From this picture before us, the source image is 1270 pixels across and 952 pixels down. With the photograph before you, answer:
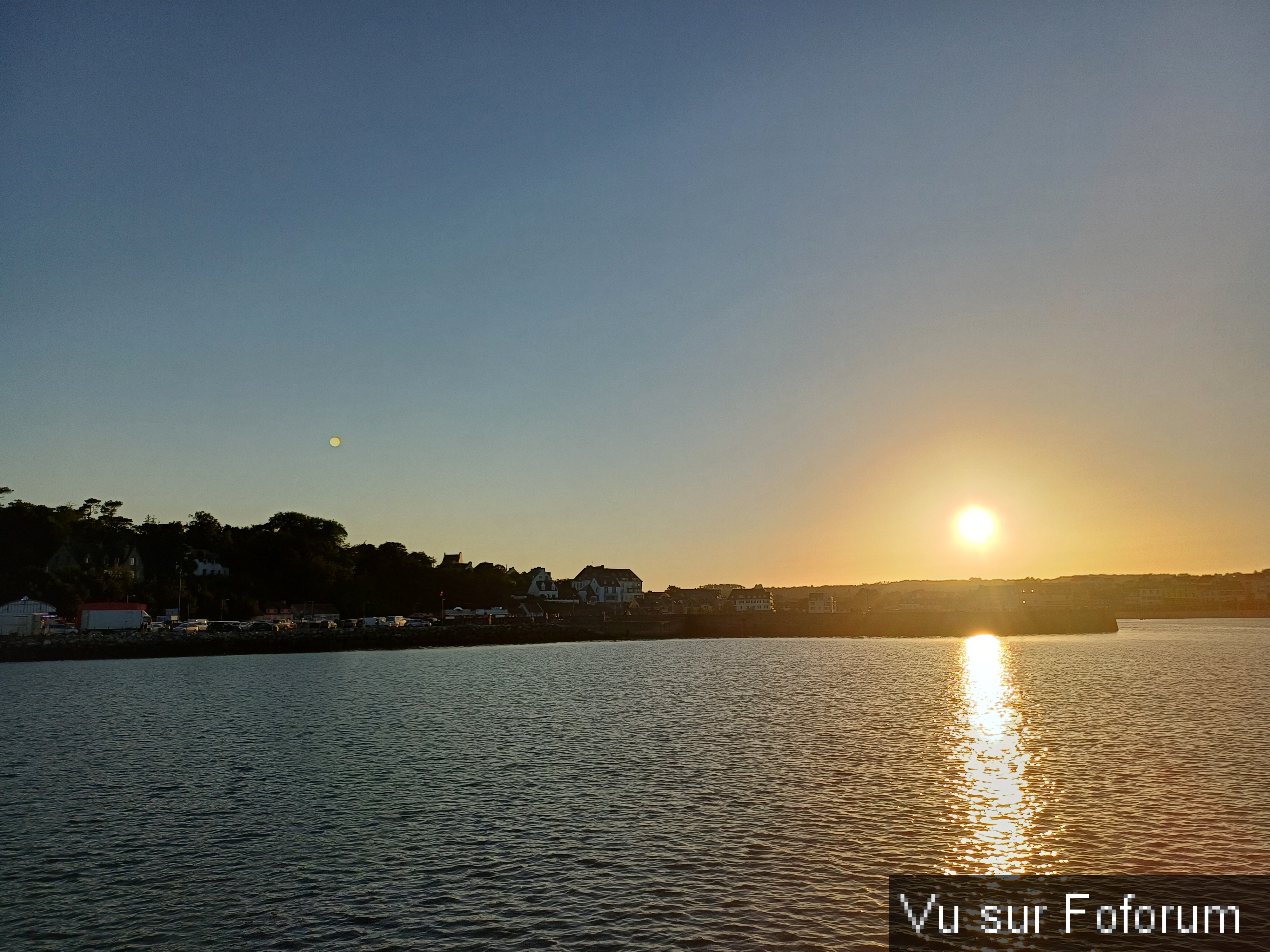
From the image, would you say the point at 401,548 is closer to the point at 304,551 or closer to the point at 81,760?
the point at 304,551

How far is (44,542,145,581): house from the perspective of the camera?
159 metres

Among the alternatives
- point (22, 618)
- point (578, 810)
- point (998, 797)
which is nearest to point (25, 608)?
point (22, 618)

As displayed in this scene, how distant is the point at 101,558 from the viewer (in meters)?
167

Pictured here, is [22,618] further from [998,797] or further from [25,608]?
[998,797]

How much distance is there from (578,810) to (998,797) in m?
16.6

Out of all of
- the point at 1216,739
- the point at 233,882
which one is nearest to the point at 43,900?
the point at 233,882

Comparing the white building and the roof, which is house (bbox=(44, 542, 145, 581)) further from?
the white building

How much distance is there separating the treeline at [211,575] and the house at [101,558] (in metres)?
0.64

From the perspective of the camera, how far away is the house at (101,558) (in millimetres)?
158750

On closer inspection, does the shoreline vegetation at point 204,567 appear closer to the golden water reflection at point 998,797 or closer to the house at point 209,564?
the house at point 209,564

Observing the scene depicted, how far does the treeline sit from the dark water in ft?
289

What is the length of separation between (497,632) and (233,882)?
485ft

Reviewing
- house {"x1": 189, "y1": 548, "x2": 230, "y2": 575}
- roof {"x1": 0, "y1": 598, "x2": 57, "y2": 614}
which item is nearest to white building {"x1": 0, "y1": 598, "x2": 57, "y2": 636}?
roof {"x1": 0, "y1": 598, "x2": 57, "y2": 614}

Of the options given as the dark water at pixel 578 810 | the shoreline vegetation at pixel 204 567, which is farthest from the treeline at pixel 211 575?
the dark water at pixel 578 810
